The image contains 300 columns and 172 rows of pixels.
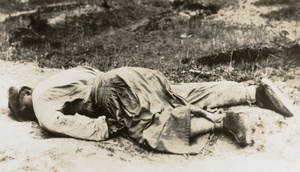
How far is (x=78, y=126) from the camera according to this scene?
3.28 metres

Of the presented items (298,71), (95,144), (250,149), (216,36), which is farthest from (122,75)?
(216,36)

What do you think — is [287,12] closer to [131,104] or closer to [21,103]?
[131,104]

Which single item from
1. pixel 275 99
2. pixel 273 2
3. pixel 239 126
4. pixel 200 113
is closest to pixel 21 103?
pixel 200 113

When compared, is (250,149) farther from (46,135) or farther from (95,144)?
(46,135)

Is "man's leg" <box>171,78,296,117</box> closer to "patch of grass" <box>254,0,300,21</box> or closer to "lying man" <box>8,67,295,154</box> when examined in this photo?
"lying man" <box>8,67,295,154</box>

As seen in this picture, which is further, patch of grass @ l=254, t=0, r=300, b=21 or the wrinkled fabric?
patch of grass @ l=254, t=0, r=300, b=21

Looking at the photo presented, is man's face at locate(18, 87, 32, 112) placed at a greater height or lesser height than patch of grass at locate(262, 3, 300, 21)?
lesser

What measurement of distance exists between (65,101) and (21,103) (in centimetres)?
52

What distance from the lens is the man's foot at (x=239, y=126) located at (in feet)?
9.93

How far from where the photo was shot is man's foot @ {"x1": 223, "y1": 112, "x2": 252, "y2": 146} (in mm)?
3027

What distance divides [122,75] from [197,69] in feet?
6.12

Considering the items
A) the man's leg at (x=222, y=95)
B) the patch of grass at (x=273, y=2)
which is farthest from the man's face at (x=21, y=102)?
the patch of grass at (x=273, y=2)

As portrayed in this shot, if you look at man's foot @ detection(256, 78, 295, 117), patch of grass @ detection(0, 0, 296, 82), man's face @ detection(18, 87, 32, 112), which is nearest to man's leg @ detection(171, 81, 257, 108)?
man's foot @ detection(256, 78, 295, 117)

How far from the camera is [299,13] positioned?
257 inches
